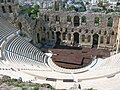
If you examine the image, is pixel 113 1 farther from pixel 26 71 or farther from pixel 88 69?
pixel 26 71

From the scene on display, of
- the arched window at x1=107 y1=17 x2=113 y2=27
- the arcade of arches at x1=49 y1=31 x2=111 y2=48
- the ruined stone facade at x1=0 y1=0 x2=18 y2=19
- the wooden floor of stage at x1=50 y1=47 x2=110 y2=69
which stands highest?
the ruined stone facade at x1=0 y1=0 x2=18 y2=19

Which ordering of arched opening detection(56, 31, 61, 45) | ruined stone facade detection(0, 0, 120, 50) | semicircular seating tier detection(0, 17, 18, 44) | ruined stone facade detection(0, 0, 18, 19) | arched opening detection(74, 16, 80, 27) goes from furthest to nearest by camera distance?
arched opening detection(56, 31, 61, 45), arched opening detection(74, 16, 80, 27), ruined stone facade detection(0, 0, 120, 50), ruined stone facade detection(0, 0, 18, 19), semicircular seating tier detection(0, 17, 18, 44)

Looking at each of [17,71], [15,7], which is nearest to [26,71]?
[17,71]

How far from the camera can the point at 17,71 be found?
1085 inches

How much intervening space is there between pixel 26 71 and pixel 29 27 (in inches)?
647

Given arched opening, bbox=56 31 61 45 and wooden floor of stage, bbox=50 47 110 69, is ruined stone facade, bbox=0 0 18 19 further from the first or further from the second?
wooden floor of stage, bbox=50 47 110 69

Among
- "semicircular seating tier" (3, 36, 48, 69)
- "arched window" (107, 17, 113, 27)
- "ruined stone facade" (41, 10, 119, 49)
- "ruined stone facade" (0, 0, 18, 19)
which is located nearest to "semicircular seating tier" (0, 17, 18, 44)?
"semicircular seating tier" (3, 36, 48, 69)

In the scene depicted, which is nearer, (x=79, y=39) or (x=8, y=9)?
(x=8, y=9)

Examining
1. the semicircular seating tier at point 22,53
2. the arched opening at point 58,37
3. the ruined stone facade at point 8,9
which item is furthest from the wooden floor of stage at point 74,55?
the ruined stone facade at point 8,9

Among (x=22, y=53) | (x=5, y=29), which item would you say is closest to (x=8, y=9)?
(x=5, y=29)

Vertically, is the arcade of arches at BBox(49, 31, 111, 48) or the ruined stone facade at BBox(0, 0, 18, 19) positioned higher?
the ruined stone facade at BBox(0, 0, 18, 19)

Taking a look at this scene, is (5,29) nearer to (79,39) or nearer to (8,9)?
(8,9)

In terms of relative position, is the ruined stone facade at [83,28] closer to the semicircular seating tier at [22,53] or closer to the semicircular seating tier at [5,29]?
the semicircular seating tier at [5,29]

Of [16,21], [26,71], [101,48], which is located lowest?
[101,48]
